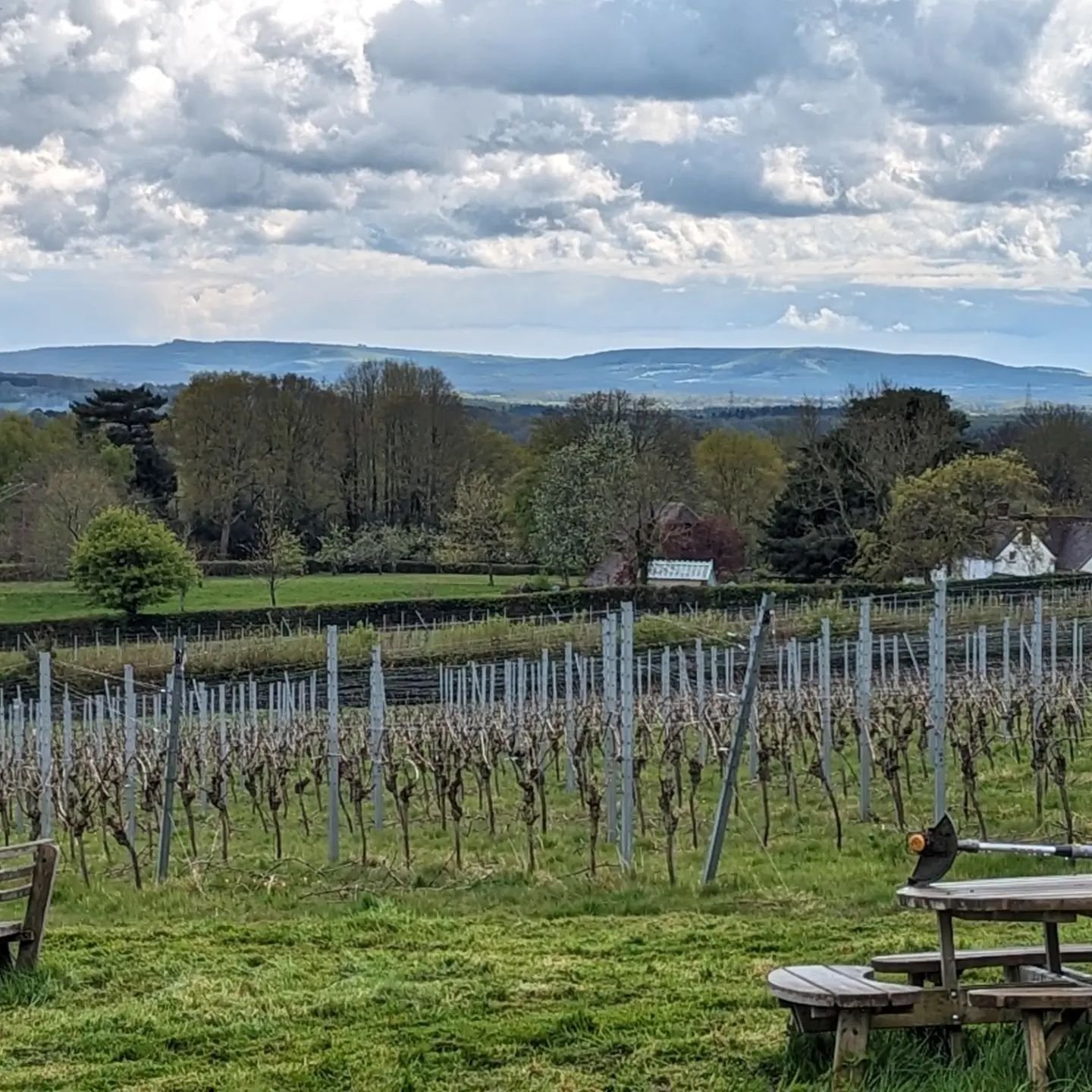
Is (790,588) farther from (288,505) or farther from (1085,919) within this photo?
(1085,919)

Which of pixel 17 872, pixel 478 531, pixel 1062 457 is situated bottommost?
pixel 17 872

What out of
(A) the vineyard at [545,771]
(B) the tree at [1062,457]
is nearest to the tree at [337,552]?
(B) the tree at [1062,457]

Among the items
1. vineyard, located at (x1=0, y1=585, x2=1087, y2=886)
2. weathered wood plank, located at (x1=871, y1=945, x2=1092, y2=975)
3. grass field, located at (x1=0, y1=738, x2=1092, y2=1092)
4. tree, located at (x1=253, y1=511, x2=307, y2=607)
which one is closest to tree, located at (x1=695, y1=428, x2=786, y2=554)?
tree, located at (x1=253, y1=511, x2=307, y2=607)

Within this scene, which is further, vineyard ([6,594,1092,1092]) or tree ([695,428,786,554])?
tree ([695,428,786,554])

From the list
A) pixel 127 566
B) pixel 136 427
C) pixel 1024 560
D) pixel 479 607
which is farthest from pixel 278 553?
pixel 1024 560

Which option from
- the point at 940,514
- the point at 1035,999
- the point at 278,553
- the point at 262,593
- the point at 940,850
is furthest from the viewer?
the point at 278,553

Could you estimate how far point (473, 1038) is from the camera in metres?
5.50

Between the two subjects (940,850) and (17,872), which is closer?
(940,850)

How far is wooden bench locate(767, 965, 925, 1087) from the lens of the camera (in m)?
4.70

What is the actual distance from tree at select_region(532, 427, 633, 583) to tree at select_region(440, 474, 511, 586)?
12.1 feet

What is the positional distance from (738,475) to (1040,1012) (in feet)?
200

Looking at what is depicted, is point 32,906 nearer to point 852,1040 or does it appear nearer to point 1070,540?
point 852,1040

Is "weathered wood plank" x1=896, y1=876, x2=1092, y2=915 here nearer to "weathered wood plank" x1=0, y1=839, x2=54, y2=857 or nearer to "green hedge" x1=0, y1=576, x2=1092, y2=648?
"weathered wood plank" x1=0, y1=839, x2=54, y2=857

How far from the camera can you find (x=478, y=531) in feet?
196
